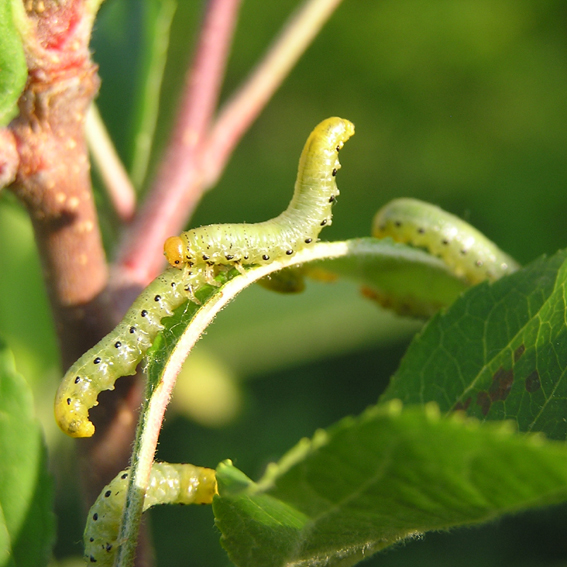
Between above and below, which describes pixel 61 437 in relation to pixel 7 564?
below

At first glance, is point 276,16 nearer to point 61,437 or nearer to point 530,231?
point 530,231

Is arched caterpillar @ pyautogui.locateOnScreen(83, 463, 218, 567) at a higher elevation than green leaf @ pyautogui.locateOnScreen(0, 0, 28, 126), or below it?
below

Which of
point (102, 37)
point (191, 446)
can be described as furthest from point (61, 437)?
point (102, 37)

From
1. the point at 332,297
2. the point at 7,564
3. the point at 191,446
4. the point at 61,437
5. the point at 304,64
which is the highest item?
the point at 304,64

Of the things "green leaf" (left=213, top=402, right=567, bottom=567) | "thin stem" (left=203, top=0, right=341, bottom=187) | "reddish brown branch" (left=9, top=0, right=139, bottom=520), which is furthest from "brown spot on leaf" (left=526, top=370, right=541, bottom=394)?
"thin stem" (left=203, top=0, right=341, bottom=187)

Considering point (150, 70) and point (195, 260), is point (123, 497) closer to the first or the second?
point (195, 260)

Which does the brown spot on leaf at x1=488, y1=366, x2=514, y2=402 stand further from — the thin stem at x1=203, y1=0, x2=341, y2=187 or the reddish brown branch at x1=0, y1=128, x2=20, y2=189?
the thin stem at x1=203, y1=0, x2=341, y2=187
